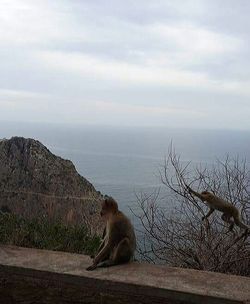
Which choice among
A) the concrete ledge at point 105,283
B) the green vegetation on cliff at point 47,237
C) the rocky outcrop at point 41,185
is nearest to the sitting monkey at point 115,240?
the concrete ledge at point 105,283

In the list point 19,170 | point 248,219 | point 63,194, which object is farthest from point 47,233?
point 19,170

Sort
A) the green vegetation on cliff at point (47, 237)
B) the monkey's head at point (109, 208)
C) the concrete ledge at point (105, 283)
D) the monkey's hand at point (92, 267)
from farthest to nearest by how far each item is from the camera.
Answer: the green vegetation on cliff at point (47, 237) → the monkey's head at point (109, 208) → the monkey's hand at point (92, 267) → the concrete ledge at point (105, 283)

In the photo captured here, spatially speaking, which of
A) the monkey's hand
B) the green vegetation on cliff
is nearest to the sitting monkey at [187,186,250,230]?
the monkey's hand

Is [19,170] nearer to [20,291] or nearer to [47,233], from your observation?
[47,233]

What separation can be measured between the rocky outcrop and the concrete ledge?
5169 millimetres

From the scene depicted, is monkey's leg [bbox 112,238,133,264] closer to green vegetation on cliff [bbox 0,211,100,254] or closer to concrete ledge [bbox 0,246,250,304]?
concrete ledge [bbox 0,246,250,304]

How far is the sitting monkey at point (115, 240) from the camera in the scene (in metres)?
Answer: 4.58

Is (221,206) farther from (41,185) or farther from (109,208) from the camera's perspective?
(41,185)

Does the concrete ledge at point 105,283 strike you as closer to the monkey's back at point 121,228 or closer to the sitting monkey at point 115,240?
the sitting monkey at point 115,240

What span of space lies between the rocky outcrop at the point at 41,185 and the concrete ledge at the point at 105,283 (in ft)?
17.0

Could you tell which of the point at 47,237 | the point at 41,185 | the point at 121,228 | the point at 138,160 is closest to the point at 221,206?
the point at 121,228

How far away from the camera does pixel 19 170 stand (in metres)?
13.4

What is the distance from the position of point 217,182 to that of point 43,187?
5.68 metres

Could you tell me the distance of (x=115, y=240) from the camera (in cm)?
460
